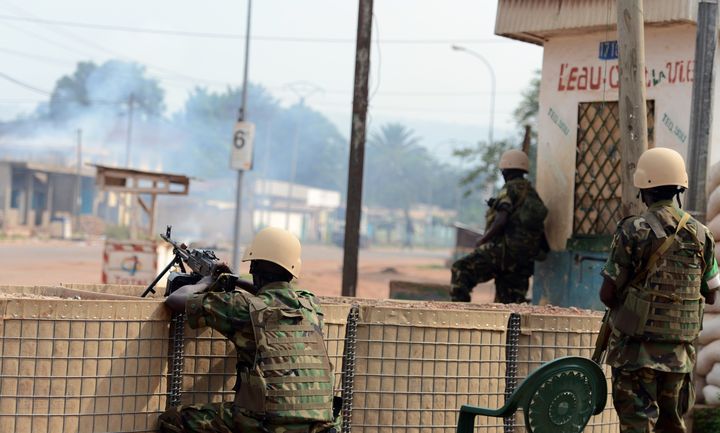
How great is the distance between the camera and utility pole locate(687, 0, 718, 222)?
760 centimetres

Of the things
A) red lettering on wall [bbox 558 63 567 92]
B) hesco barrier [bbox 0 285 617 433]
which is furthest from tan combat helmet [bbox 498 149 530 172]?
hesco barrier [bbox 0 285 617 433]

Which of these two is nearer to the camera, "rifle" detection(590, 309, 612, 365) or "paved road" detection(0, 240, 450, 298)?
"rifle" detection(590, 309, 612, 365)

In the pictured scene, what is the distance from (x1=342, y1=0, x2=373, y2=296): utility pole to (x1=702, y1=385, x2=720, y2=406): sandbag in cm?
450

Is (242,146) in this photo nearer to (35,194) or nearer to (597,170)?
(597,170)

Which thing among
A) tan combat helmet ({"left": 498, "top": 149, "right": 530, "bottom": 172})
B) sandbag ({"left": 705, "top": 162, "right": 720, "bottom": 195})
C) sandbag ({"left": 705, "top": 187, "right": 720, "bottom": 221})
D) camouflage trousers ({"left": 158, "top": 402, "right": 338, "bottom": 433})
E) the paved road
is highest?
tan combat helmet ({"left": 498, "top": 149, "right": 530, "bottom": 172})

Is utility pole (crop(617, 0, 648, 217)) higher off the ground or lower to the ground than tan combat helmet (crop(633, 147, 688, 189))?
higher

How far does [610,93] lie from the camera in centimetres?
1048

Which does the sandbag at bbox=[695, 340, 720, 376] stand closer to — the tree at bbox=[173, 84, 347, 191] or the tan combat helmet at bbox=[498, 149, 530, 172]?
the tan combat helmet at bbox=[498, 149, 530, 172]

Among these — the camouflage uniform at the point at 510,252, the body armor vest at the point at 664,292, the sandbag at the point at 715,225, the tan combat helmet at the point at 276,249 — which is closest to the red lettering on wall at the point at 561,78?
the camouflage uniform at the point at 510,252

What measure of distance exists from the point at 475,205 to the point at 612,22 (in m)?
129

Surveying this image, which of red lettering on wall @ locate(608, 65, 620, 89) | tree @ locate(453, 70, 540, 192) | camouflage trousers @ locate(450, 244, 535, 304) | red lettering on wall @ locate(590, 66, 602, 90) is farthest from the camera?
tree @ locate(453, 70, 540, 192)

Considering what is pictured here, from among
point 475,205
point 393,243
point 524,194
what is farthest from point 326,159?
point 524,194

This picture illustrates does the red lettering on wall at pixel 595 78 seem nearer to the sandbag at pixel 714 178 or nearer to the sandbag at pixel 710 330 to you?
the sandbag at pixel 714 178

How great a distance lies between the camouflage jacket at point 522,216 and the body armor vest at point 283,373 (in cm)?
584
